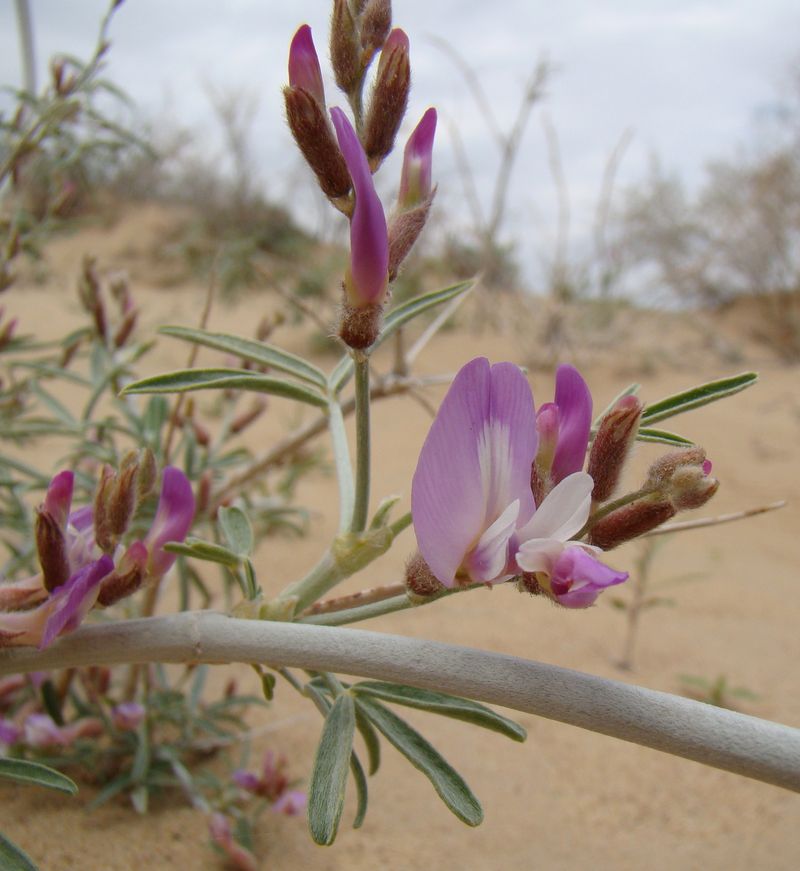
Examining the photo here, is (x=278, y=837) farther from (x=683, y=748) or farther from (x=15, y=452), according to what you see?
(x=15, y=452)

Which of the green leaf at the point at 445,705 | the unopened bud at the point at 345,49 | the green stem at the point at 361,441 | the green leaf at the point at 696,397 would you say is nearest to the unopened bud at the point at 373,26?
the unopened bud at the point at 345,49

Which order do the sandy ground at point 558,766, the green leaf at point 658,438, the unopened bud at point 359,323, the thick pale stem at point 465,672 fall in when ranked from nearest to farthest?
the thick pale stem at point 465,672, the unopened bud at point 359,323, the green leaf at point 658,438, the sandy ground at point 558,766

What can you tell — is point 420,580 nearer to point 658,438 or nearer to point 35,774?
point 658,438

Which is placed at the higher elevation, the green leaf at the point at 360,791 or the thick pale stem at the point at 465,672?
the thick pale stem at the point at 465,672

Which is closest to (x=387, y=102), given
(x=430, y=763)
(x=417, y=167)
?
(x=417, y=167)

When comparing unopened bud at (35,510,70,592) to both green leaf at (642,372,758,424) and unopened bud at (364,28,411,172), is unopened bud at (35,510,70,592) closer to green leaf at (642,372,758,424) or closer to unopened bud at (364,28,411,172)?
unopened bud at (364,28,411,172)

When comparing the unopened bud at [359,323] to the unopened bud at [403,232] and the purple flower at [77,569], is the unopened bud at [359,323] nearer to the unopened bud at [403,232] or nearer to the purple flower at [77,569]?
the unopened bud at [403,232]

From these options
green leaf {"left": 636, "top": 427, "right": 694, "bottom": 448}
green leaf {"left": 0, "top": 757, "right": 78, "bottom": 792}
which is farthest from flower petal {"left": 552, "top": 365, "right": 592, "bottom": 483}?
green leaf {"left": 0, "top": 757, "right": 78, "bottom": 792}
